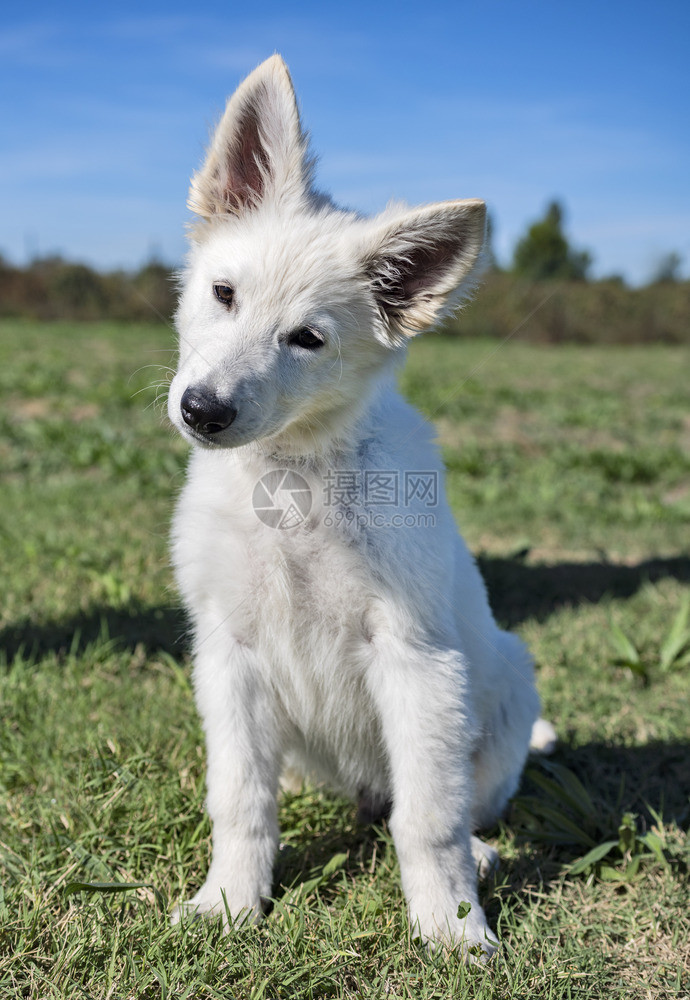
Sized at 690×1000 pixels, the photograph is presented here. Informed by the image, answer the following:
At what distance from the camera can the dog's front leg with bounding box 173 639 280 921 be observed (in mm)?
2158

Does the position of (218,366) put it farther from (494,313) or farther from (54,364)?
(494,313)

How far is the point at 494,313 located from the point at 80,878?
83.3ft

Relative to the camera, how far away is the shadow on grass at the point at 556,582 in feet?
14.8

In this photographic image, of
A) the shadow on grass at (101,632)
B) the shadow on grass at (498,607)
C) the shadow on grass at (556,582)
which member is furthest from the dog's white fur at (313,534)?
the shadow on grass at (556,582)

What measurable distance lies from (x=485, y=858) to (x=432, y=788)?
19.8 inches

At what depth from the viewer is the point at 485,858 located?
239 centimetres

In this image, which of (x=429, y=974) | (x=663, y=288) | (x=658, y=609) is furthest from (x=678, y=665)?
(x=663, y=288)

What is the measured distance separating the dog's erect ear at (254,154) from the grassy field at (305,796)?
0.56 m

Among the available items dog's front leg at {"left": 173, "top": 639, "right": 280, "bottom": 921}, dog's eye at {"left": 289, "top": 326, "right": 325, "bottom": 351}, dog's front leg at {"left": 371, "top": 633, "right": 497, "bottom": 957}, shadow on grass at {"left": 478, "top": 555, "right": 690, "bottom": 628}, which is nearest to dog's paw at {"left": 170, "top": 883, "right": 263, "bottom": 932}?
dog's front leg at {"left": 173, "top": 639, "right": 280, "bottom": 921}

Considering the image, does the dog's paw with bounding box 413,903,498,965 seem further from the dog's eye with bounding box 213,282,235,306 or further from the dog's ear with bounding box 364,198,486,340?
the dog's eye with bounding box 213,282,235,306

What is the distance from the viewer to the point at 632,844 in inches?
96.9

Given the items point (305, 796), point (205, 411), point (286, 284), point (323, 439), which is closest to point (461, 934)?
point (305, 796)

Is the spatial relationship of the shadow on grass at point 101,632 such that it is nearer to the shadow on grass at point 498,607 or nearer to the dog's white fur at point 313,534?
the shadow on grass at point 498,607

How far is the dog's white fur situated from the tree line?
19.7 metres
